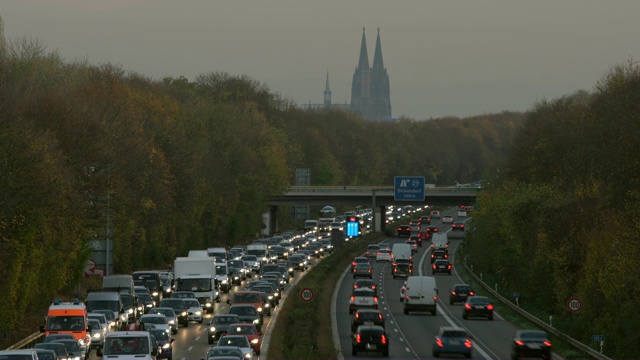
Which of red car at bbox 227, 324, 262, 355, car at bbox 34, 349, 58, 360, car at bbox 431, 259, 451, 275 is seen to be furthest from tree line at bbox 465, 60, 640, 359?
car at bbox 34, 349, 58, 360

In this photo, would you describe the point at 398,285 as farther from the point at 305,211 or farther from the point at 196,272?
the point at 305,211

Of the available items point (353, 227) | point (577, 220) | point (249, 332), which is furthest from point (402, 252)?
point (249, 332)

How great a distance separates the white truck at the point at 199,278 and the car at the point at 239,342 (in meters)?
26.0

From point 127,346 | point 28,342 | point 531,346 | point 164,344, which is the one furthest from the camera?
point 28,342

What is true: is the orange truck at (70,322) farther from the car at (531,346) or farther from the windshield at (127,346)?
the car at (531,346)

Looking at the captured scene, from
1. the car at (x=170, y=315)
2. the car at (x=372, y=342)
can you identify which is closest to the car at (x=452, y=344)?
the car at (x=372, y=342)

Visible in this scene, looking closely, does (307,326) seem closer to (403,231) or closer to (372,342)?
(372,342)

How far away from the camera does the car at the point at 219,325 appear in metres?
52.7

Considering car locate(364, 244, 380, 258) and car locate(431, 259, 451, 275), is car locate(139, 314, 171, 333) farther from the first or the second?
car locate(364, 244, 380, 258)

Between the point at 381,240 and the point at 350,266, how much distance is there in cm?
3562

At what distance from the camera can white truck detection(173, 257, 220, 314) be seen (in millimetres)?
70688

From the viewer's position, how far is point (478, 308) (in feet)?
222

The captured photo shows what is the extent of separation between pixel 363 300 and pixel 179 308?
10.4 m

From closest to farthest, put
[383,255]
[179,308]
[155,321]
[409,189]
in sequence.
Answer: [155,321] < [179,308] < [409,189] < [383,255]
